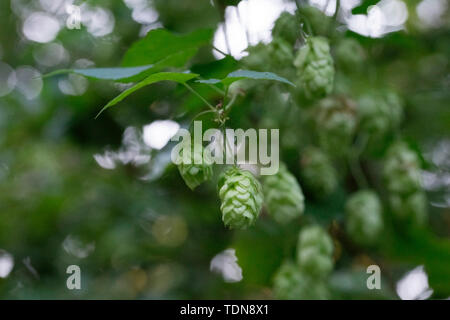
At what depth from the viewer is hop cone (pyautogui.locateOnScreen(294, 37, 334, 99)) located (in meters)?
1.25

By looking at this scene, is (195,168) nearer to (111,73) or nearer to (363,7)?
(111,73)

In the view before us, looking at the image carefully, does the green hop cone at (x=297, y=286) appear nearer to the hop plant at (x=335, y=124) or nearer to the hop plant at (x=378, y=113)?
the hop plant at (x=335, y=124)

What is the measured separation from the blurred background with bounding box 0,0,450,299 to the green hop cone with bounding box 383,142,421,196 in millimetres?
187

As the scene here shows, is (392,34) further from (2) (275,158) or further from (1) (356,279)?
(1) (356,279)

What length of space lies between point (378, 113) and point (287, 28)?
574 mm

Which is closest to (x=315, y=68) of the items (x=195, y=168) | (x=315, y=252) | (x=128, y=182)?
(x=195, y=168)

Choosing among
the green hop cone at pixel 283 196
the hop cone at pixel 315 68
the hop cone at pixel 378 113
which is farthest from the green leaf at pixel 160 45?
the hop cone at pixel 378 113

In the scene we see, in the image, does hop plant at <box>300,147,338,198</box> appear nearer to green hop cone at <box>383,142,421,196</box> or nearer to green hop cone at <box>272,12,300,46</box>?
green hop cone at <box>383,142,421,196</box>

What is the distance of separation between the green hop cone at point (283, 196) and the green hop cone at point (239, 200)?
1.22 ft

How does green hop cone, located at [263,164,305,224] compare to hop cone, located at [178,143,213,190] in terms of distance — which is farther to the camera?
green hop cone, located at [263,164,305,224]

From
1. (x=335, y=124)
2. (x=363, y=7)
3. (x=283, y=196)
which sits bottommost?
(x=283, y=196)

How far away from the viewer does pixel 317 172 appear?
1742 mm

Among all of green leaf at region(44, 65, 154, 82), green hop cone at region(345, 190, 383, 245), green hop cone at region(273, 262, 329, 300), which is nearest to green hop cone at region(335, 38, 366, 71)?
green hop cone at region(345, 190, 383, 245)

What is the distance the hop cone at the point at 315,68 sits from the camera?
49.2 inches
